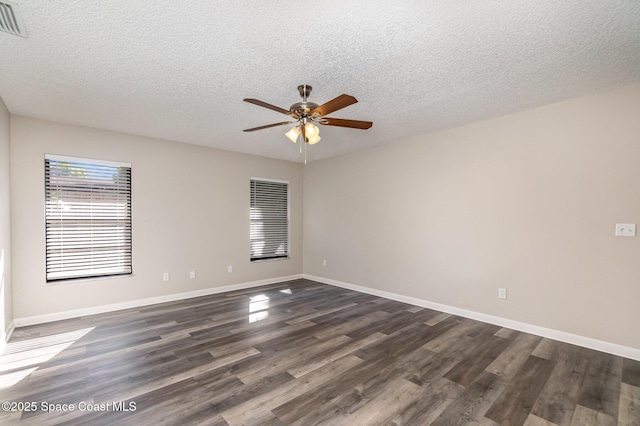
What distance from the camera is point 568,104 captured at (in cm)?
319

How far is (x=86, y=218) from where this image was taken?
410 centimetres

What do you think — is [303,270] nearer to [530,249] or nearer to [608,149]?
[530,249]

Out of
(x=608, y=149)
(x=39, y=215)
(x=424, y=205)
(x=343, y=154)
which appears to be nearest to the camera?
(x=608, y=149)

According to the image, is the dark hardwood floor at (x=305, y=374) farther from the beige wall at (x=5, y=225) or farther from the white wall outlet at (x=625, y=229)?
the white wall outlet at (x=625, y=229)

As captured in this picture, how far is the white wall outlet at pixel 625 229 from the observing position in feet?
9.31

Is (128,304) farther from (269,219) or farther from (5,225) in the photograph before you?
(269,219)

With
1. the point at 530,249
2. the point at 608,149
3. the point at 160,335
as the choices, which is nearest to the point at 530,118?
the point at 608,149

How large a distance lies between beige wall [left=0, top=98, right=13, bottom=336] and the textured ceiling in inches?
13.7

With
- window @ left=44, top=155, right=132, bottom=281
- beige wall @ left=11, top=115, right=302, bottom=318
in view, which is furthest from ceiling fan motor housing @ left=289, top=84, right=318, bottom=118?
window @ left=44, top=155, right=132, bottom=281

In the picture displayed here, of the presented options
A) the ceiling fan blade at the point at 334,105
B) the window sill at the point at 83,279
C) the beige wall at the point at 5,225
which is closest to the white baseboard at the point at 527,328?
the ceiling fan blade at the point at 334,105

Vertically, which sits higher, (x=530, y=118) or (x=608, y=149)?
(x=530, y=118)

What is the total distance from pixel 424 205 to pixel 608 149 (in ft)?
6.75

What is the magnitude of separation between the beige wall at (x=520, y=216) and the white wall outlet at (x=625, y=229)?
0.19ft

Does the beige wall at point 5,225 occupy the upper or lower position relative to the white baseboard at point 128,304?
upper
